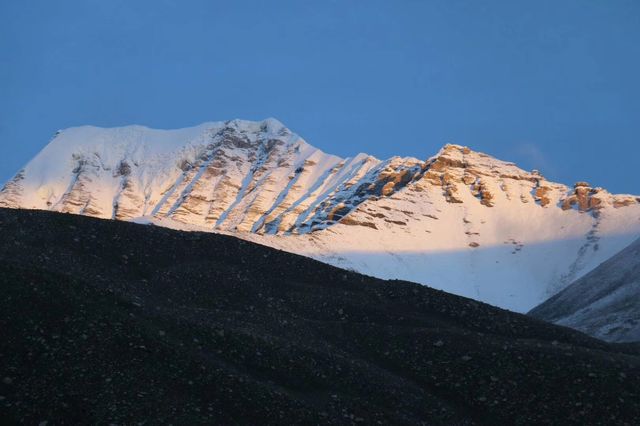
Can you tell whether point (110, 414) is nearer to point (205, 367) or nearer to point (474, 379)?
point (205, 367)

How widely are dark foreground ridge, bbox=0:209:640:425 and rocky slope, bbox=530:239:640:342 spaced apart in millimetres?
23342

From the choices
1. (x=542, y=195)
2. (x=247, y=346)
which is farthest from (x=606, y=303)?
(x=542, y=195)

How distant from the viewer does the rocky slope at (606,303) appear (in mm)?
50812

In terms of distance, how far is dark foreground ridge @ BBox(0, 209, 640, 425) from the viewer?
54.1ft

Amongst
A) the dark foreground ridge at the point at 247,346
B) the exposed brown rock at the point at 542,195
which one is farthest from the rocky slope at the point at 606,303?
the exposed brown rock at the point at 542,195

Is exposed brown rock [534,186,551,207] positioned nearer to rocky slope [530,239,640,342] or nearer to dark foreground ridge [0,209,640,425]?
rocky slope [530,239,640,342]

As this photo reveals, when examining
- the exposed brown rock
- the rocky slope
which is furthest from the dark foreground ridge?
the exposed brown rock

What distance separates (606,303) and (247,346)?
4627cm

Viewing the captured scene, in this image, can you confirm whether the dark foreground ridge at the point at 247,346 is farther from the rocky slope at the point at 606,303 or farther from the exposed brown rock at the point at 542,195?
A: the exposed brown rock at the point at 542,195

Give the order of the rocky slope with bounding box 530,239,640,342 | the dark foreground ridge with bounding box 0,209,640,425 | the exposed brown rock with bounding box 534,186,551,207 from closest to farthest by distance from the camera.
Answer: the dark foreground ridge with bounding box 0,209,640,425
the rocky slope with bounding box 530,239,640,342
the exposed brown rock with bounding box 534,186,551,207

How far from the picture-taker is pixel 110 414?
49.9 feet

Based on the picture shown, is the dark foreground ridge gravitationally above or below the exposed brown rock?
below

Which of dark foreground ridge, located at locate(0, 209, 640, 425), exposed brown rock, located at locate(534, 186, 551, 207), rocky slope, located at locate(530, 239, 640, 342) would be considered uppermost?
exposed brown rock, located at locate(534, 186, 551, 207)

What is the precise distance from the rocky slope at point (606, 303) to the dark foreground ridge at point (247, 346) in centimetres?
2334
